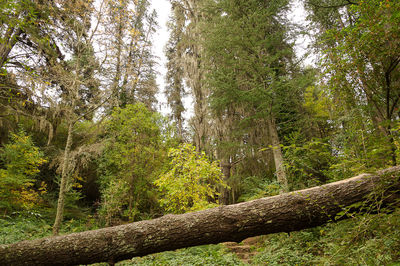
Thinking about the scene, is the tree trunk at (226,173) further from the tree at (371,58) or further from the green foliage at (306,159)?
the tree at (371,58)

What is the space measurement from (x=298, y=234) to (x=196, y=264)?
1.99 metres

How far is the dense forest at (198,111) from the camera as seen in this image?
11.5ft

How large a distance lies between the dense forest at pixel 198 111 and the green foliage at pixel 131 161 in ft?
0.18

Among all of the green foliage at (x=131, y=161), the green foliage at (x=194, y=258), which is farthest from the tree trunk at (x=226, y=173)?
the green foliage at (x=194, y=258)

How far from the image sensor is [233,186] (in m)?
8.43

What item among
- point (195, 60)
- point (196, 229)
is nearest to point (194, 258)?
point (196, 229)

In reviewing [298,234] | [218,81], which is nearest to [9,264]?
[298,234]

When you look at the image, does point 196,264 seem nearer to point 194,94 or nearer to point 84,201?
point 194,94

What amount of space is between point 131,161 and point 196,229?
20.6ft

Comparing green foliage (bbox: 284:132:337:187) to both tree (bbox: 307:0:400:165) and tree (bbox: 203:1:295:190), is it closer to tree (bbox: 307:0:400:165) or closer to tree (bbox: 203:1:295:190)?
tree (bbox: 307:0:400:165)

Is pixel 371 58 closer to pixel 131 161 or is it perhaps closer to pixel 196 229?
pixel 196 229

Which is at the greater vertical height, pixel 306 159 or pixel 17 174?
pixel 17 174

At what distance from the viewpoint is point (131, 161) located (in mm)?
8273

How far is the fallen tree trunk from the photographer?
7.85 ft
